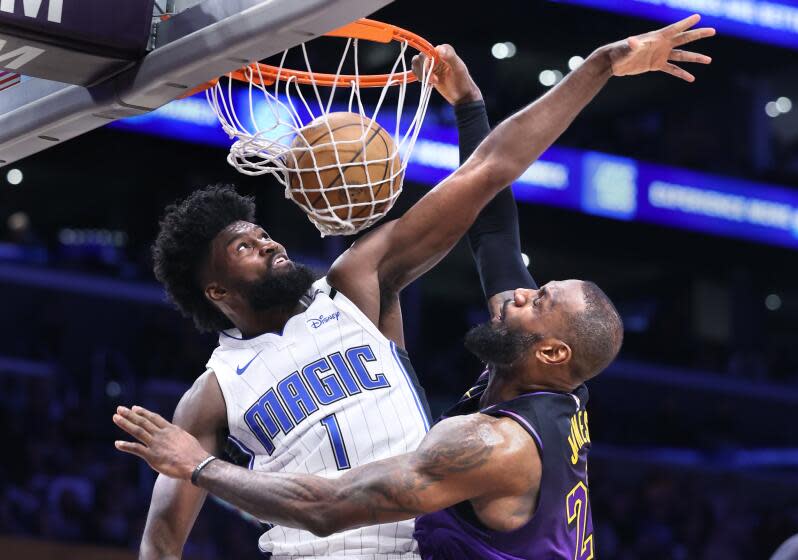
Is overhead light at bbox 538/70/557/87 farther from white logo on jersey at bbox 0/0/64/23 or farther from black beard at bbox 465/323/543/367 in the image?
white logo on jersey at bbox 0/0/64/23

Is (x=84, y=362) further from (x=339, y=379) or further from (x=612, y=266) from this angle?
(x=612, y=266)

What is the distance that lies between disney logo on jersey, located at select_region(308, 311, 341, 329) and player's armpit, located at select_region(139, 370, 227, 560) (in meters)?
0.34

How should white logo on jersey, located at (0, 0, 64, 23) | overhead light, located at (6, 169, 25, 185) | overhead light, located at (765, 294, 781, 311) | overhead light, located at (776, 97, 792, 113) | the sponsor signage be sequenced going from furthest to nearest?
overhead light, located at (765, 294, 781, 311), overhead light, located at (776, 97, 792, 113), overhead light, located at (6, 169, 25, 185), the sponsor signage, white logo on jersey, located at (0, 0, 64, 23)

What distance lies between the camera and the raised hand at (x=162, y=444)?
3.12m

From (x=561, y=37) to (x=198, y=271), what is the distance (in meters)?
→ 11.0

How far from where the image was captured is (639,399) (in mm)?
13680

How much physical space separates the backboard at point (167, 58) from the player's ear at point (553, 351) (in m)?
1.17

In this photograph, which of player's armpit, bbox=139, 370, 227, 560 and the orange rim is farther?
player's armpit, bbox=139, 370, 227, 560

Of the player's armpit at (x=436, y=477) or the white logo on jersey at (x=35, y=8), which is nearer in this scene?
the white logo on jersey at (x=35, y=8)

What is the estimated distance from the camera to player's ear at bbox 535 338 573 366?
3.43m

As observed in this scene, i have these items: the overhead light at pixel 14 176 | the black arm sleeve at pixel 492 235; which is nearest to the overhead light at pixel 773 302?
the overhead light at pixel 14 176

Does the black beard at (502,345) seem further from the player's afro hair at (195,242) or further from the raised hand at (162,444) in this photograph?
the player's afro hair at (195,242)

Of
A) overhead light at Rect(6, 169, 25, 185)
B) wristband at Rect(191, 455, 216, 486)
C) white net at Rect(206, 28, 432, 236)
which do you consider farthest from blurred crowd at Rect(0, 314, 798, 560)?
overhead light at Rect(6, 169, 25, 185)

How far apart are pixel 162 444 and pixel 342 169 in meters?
0.96
